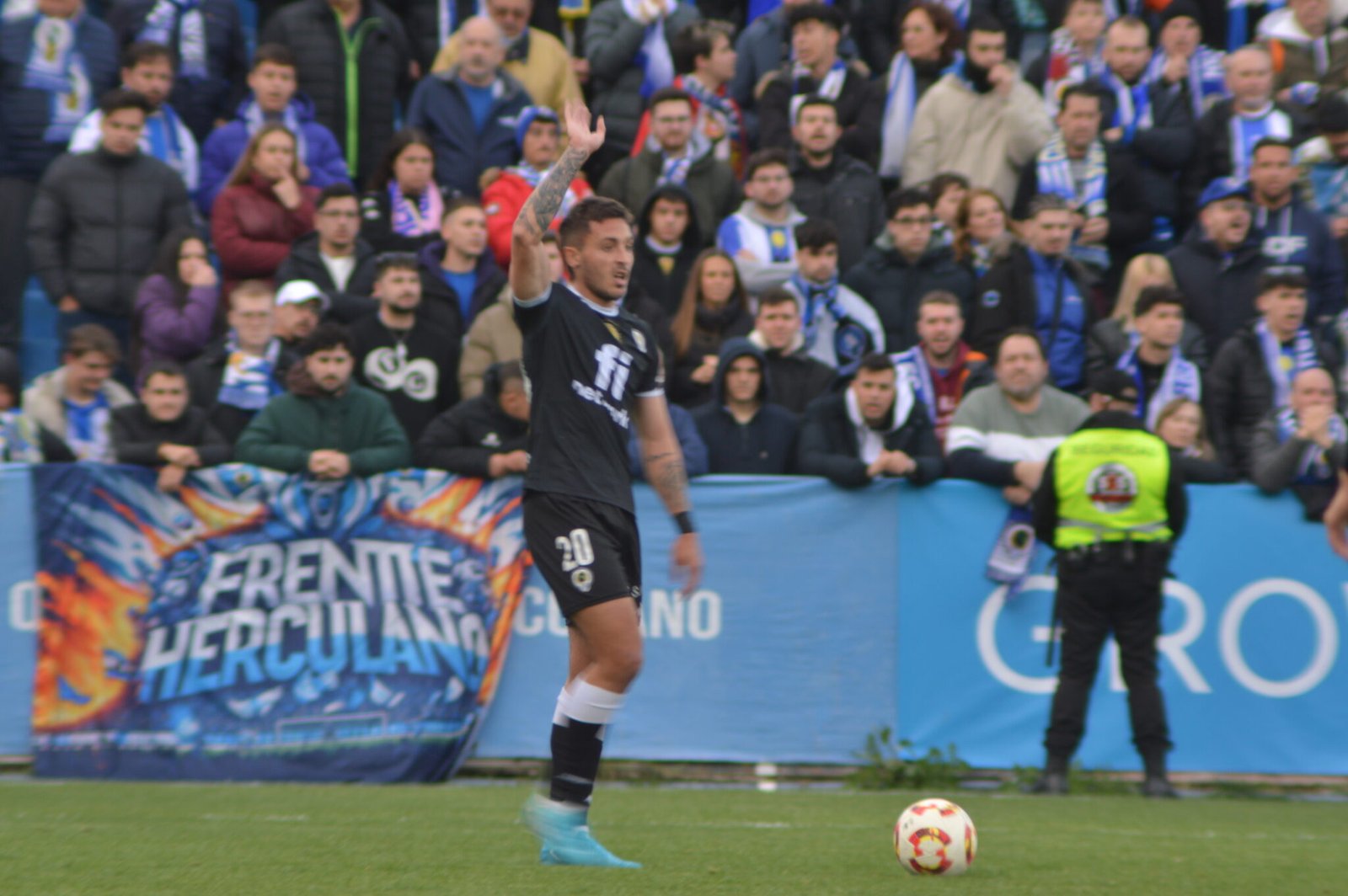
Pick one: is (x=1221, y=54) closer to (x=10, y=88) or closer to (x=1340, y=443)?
(x=1340, y=443)

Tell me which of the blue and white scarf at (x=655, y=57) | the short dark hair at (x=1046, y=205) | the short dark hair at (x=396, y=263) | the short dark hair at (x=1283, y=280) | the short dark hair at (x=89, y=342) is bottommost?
the short dark hair at (x=89, y=342)

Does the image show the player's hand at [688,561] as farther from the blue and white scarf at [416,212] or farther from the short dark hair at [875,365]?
the blue and white scarf at [416,212]

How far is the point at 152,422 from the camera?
1081cm

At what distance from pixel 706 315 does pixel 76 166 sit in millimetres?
4482

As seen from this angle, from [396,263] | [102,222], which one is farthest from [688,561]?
[102,222]

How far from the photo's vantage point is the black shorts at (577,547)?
6324mm

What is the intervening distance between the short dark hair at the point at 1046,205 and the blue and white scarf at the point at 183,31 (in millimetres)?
6587

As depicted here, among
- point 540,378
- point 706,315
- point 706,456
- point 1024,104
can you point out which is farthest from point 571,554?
point 1024,104

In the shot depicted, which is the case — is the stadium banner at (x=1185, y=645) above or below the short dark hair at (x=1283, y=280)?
below

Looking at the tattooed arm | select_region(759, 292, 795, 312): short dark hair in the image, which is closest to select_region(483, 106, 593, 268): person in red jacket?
select_region(759, 292, 795, 312): short dark hair

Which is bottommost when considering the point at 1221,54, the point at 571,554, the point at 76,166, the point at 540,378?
the point at 571,554

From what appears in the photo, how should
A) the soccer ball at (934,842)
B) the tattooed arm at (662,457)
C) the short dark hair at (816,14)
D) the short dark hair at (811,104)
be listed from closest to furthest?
1. the soccer ball at (934,842)
2. the tattooed arm at (662,457)
3. the short dark hair at (811,104)
4. the short dark hair at (816,14)

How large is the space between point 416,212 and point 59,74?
2.94m

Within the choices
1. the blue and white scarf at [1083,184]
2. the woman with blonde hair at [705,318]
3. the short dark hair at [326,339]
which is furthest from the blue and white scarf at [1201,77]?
the short dark hair at [326,339]
